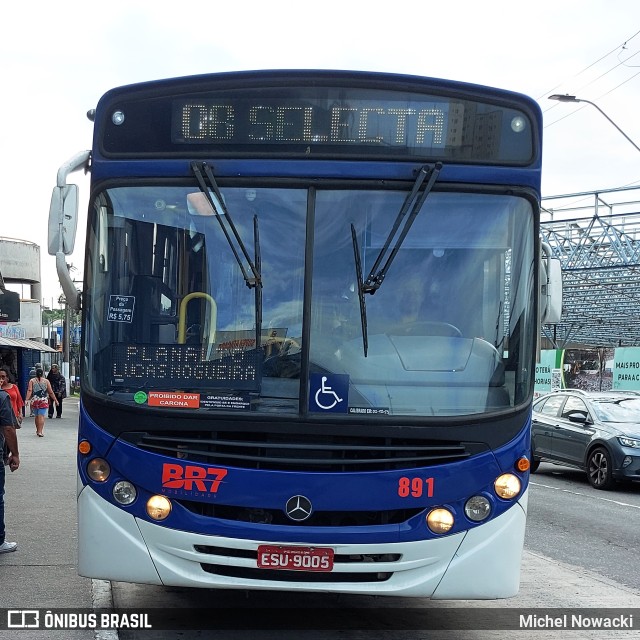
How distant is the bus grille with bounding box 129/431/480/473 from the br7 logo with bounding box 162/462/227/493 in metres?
0.06

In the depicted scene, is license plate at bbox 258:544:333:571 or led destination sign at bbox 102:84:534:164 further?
led destination sign at bbox 102:84:534:164

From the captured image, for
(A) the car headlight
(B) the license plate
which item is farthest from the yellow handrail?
(A) the car headlight

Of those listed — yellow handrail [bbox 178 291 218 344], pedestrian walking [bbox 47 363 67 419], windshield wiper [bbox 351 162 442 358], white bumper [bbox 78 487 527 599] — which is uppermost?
windshield wiper [bbox 351 162 442 358]

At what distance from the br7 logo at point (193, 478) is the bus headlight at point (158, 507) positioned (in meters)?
0.09

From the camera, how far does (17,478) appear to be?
588 inches

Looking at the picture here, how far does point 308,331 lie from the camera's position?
571 centimetres

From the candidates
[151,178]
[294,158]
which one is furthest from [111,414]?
[294,158]

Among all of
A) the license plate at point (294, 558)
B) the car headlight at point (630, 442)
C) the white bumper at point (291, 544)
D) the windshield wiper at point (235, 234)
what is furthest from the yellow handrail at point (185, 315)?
the car headlight at point (630, 442)

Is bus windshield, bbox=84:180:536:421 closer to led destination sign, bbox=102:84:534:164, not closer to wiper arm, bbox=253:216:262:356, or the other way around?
wiper arm, bbox=253:216:262:356

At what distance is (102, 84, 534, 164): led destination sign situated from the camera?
19.8 feet

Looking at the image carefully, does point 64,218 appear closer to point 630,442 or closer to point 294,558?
point 294,558

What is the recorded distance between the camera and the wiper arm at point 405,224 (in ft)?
19.0

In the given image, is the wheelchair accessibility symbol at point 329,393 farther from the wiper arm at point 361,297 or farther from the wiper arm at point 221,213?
the wiper arm at point 221,213

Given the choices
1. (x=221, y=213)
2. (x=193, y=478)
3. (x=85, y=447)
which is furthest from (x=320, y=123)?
(x=85, y=447)
